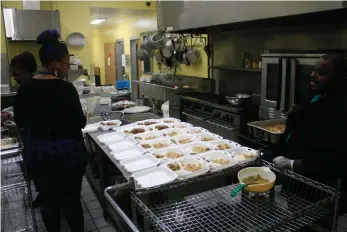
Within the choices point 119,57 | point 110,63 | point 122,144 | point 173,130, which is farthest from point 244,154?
point 110,63

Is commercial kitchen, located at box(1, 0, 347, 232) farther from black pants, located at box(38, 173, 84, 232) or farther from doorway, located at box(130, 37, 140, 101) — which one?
doorway, located at box(130, 37, 140, 101)

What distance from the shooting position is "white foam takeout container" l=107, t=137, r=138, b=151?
233 centimetres

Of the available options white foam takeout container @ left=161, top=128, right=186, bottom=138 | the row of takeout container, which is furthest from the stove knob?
white foam takeout container @ left=161, top=128, right=186, bottom=138

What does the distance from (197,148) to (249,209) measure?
879 millimetres

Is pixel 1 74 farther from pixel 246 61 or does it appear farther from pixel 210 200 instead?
pixel 210 200

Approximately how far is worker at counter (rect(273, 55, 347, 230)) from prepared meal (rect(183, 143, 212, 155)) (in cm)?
55

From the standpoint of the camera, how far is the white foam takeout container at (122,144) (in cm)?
233

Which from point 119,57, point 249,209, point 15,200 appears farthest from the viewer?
point 119,57

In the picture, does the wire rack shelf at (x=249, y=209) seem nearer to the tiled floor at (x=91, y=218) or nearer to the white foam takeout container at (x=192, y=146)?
the white foam takeout container at (x=192, y=146)

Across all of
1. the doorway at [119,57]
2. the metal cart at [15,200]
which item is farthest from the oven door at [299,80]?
the doorway at [119,57]

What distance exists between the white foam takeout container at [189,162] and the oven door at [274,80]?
4.11 ft

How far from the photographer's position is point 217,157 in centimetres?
207

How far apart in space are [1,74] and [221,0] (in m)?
4.33

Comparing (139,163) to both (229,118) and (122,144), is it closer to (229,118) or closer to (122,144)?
(122,144)
